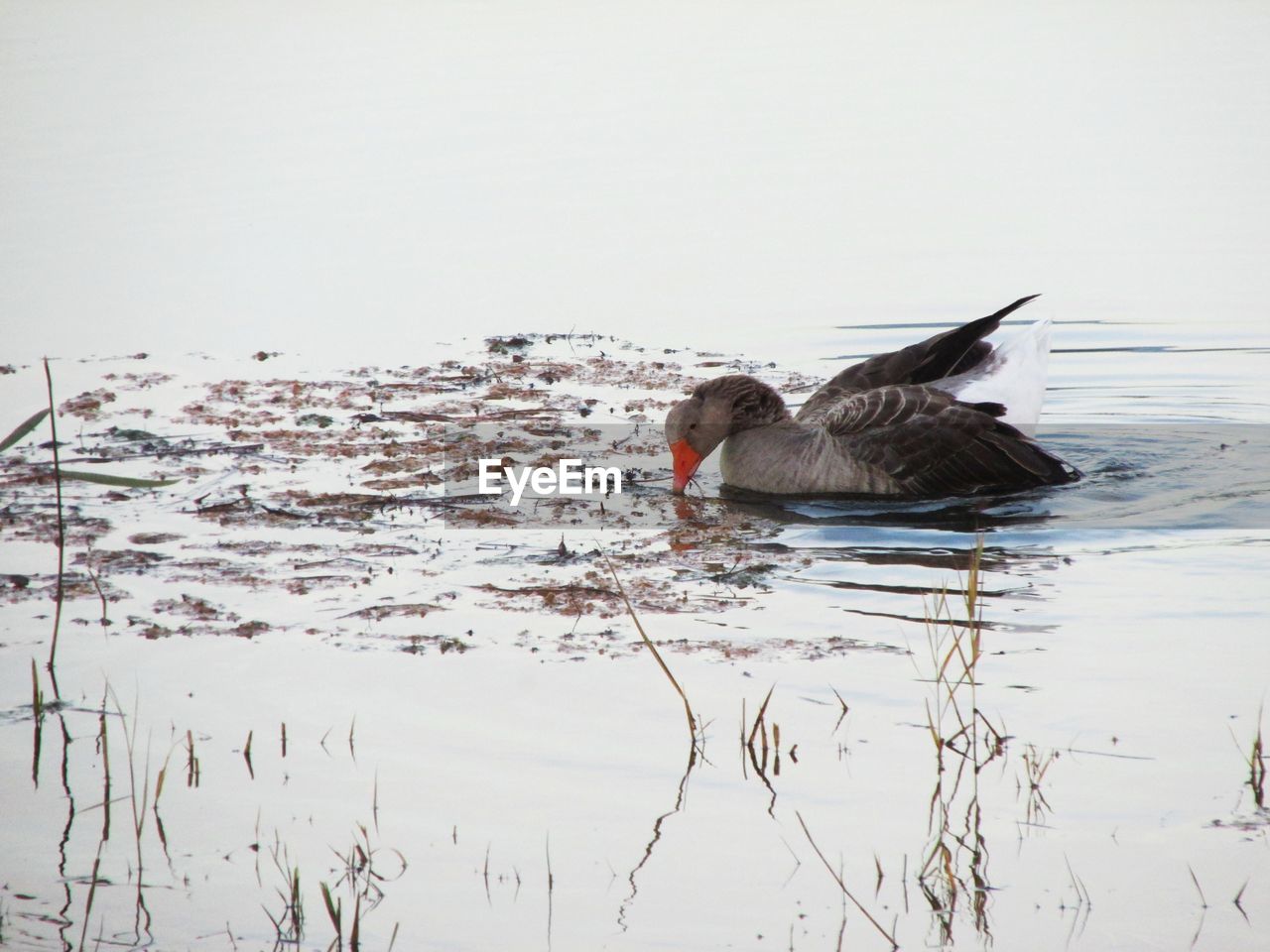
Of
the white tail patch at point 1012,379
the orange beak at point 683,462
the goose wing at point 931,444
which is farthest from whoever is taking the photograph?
the white tail patch at point 1012,379

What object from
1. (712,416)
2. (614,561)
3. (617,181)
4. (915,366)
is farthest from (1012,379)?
(617,181)

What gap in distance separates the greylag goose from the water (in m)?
0.26

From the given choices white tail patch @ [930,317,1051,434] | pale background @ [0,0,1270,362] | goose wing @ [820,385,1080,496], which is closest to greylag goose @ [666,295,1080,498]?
goose wing @ [820,385,1080,496]

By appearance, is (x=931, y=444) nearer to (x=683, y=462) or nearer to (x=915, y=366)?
(x=915, y=366)

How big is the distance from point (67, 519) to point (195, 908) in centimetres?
450

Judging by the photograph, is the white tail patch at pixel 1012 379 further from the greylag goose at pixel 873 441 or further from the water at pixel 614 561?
the water at pixel 614 561

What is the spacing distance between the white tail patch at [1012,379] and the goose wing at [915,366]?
118 millimetres

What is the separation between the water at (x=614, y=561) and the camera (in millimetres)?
4621

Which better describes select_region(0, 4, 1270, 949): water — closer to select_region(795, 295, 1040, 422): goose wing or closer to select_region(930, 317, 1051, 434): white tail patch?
select_region(930, 317, 1051, 434): white tail patch

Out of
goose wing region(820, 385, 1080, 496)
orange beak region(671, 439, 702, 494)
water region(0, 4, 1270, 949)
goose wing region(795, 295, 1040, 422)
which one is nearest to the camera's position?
water region(0, 4, 1270, 949)

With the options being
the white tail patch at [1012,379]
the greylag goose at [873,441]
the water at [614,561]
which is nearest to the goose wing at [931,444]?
the greylag goose at [873,441]

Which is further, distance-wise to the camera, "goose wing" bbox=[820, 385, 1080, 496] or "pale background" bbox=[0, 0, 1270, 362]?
"pale background" bbox=[0, 0, 1270, 362]

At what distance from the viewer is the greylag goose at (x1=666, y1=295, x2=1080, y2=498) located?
9.27 meters

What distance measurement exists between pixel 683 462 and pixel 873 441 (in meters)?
1.25
